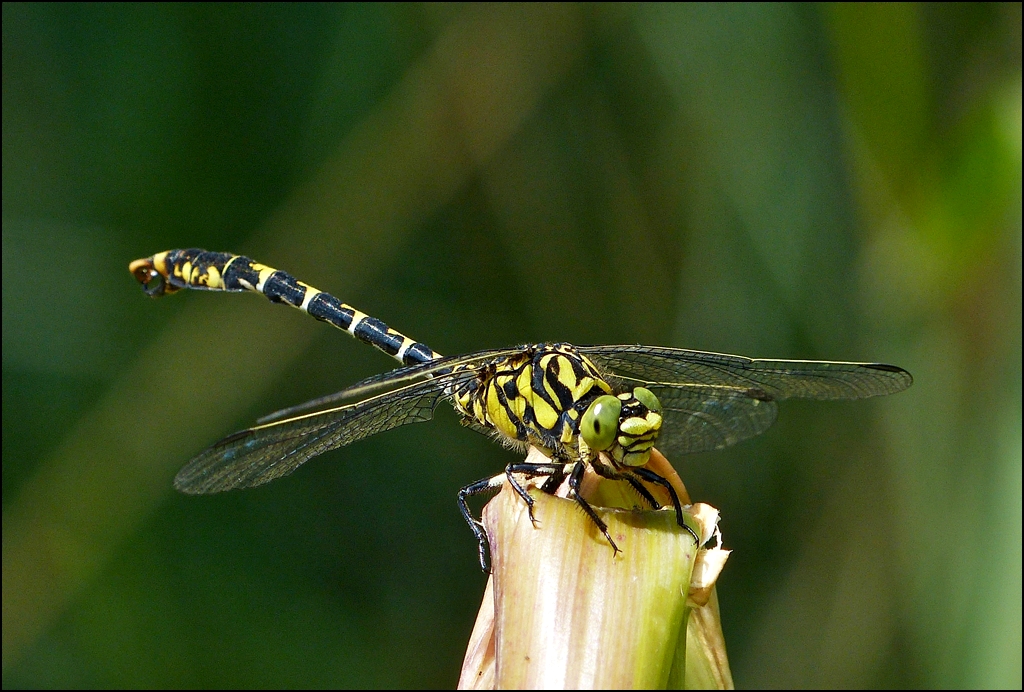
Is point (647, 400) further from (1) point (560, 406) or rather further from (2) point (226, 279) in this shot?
(2) point (226, 279)

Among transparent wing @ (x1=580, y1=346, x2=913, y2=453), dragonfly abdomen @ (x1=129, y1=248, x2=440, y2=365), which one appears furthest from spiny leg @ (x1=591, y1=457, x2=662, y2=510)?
dragonfly abdomen @ (x1=129, y1=248, x2=440, y2=365)

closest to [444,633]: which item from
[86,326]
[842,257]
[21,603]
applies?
[21,603]

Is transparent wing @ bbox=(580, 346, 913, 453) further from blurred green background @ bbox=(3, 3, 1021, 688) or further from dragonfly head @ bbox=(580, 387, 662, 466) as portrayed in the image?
blurred green background @ bbox=(3, 3, 1021, 688)

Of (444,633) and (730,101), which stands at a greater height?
(730,101)

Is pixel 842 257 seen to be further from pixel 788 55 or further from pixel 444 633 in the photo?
pixel 444 633

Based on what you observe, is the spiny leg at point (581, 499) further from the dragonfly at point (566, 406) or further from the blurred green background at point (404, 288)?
the blurred green background at point (404, 288)

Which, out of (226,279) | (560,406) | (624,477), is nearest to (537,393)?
(560,406)

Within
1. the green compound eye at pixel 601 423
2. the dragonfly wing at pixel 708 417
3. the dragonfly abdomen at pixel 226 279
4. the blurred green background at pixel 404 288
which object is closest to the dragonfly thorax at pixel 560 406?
the green compound eye at pixel 601 423

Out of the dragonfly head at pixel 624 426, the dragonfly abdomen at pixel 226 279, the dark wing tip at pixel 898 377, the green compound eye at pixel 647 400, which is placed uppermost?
the dragonfly abdomen at pixel 226 279
